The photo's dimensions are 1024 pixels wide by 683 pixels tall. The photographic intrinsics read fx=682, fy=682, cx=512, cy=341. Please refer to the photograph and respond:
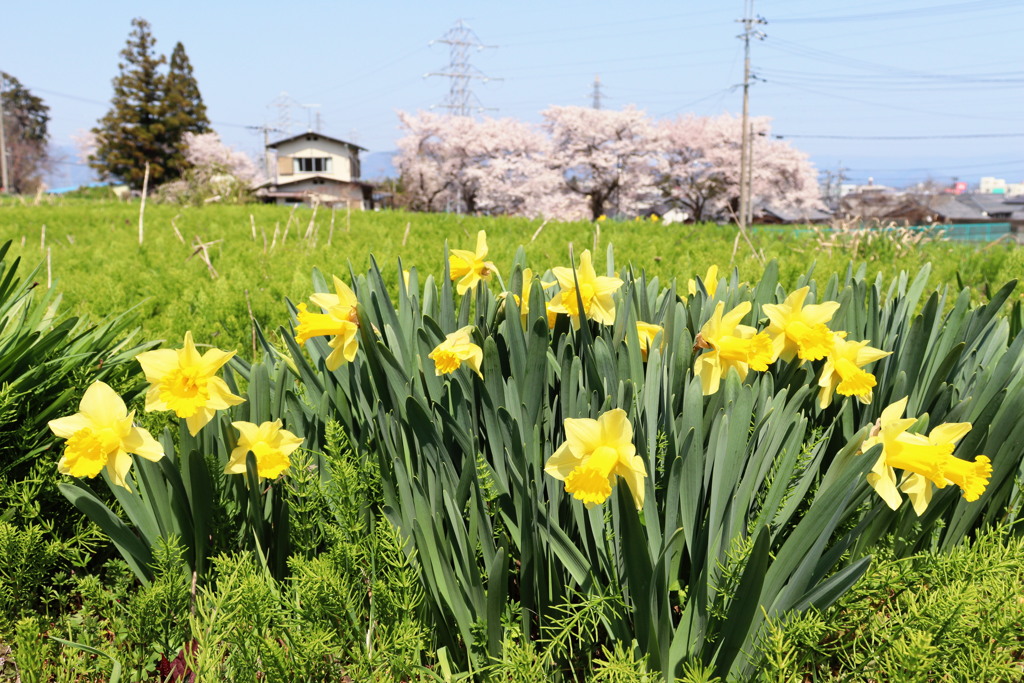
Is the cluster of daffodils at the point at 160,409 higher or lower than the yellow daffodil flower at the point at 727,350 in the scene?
lower

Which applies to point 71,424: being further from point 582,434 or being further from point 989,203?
point 989,203

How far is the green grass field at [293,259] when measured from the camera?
303 centimetres

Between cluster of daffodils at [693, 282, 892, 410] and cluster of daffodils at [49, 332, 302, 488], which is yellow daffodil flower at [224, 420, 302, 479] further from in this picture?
cluster of daffodils at [693, 282, 892, 410]

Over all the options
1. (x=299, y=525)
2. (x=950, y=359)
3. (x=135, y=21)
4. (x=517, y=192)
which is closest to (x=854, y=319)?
(x=950, y=359)

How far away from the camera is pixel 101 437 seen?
128cm

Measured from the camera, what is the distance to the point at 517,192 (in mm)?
37250

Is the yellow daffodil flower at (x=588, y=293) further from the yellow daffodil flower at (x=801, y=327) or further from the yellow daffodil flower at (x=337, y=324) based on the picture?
the yellow daffodil flower at (x=337, y=324)

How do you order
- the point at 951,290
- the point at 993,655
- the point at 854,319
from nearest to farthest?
the point at 993,655
the point at 854,319
the point at 951,290

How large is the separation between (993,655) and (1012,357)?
699 mm

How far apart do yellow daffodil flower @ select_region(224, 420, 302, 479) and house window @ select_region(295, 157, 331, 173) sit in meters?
51.2

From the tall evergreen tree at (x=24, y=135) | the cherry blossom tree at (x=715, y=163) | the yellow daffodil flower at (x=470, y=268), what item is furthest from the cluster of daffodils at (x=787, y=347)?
the tall evergreen tree at (x=24, y=135)

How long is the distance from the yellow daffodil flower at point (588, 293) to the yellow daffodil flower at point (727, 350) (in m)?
0.23

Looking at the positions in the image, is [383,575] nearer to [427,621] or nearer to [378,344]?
[427,621]

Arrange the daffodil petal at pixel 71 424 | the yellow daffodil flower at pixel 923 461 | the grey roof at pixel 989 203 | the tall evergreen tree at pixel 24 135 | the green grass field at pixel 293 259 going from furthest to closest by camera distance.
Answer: the grey roof at pixel 989 203, the tall evergreen tree at pixel 24 135, the green grass field at pixel 293 259, the daffodil petal at pixel 71 424, the yellow daffodil flower at pixel 923 461
